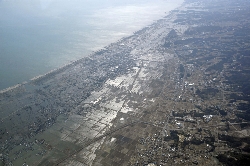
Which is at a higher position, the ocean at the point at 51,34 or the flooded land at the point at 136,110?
the ocean at the point at 51,34

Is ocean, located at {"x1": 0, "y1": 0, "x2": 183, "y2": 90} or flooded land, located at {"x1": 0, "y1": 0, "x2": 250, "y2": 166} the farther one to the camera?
ocean, located at {"x1": 0, "y1": 0, "x2": 183, "y2": 90}

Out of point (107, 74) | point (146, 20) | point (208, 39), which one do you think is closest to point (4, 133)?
point (107, 74)

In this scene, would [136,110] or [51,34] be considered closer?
[136,110]

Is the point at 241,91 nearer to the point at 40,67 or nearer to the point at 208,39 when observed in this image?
the point at 208,39

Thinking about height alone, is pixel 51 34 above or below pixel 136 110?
above

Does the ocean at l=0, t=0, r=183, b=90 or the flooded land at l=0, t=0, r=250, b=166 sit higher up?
the ocean at l=0, t=0, r=183, b=90
